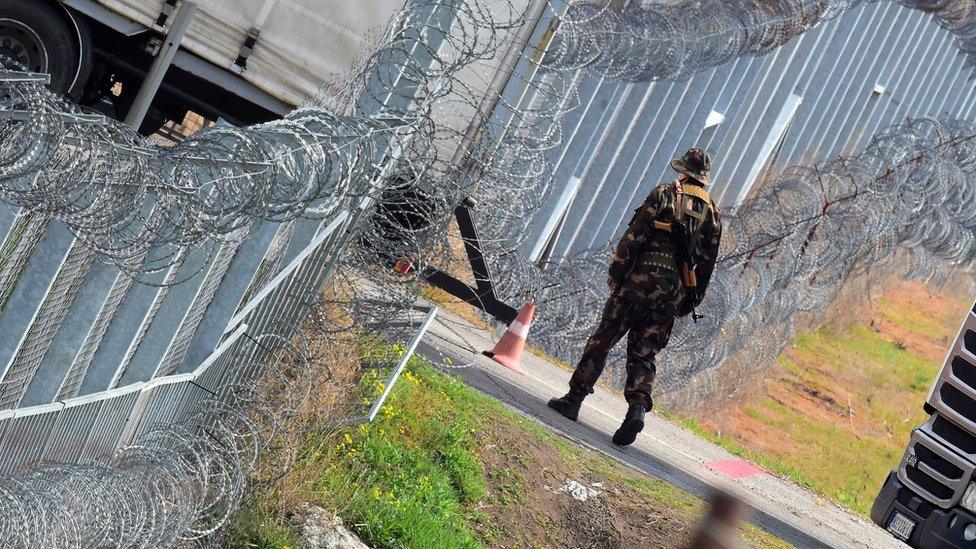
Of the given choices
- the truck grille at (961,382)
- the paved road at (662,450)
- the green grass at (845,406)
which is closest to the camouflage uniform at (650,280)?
the paved road at (662,450)

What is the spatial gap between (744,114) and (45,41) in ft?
36.1

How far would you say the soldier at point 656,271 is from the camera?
9727 millimetres

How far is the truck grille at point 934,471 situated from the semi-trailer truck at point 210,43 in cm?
470

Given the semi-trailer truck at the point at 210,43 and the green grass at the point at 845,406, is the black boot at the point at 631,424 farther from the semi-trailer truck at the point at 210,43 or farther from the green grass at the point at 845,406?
the green grass at the point at 845,406

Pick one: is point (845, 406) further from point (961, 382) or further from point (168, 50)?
point (168, 50)

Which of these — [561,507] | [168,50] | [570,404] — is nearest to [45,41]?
[168,50]

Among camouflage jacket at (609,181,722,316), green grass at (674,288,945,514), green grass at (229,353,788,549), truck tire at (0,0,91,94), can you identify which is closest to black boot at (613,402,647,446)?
green grass at (229,353,788,549)

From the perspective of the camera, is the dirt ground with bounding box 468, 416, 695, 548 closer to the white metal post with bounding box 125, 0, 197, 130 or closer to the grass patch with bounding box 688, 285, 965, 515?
the white metal post with bounding box 125, 0, 197, 130

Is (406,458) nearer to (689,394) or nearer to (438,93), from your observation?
(438,93)

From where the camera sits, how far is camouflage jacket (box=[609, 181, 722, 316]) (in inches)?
383

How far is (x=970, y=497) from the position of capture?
1091 centimetres

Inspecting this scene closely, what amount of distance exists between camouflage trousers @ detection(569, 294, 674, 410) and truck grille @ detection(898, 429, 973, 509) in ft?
7.10

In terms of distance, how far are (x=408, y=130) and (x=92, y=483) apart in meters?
2.19

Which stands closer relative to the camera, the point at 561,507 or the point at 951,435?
the point at 561,507
